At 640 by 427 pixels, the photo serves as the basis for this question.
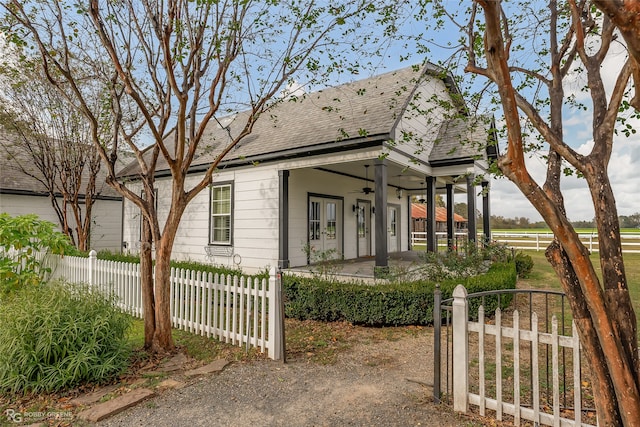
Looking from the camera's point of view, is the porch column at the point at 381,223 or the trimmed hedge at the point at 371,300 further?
the porch column at the point at 381,223

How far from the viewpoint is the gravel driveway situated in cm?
317

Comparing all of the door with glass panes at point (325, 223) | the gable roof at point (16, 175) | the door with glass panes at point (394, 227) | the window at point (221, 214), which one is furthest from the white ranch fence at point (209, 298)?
the door with glass panes at point (394, 227)

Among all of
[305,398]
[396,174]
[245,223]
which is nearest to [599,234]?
[305,398]

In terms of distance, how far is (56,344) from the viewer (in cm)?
369

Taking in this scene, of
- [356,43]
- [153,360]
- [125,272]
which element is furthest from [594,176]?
[125,272]

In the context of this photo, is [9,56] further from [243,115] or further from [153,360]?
[153,360]

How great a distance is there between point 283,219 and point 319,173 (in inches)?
96.9

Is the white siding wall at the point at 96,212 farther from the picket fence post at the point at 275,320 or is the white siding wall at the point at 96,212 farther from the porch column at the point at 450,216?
the porch column at the point at 450,216

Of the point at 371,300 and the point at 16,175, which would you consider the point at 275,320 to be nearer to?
the point at 371,300

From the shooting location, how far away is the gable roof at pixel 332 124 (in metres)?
7.79

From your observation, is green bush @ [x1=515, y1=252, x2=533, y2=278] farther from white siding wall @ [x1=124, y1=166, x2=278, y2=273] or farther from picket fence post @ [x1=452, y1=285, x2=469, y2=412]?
picket fence post @ [x1=452, y1=285, x2=469, y2=412]

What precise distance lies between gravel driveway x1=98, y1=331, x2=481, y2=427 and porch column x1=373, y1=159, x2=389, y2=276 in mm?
2765

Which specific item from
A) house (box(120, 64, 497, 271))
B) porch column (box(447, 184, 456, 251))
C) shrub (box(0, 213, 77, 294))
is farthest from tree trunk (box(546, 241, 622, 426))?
porch column (box(447, 184, 456, 251))

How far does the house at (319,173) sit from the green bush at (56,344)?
Answer: 16.0 ft
